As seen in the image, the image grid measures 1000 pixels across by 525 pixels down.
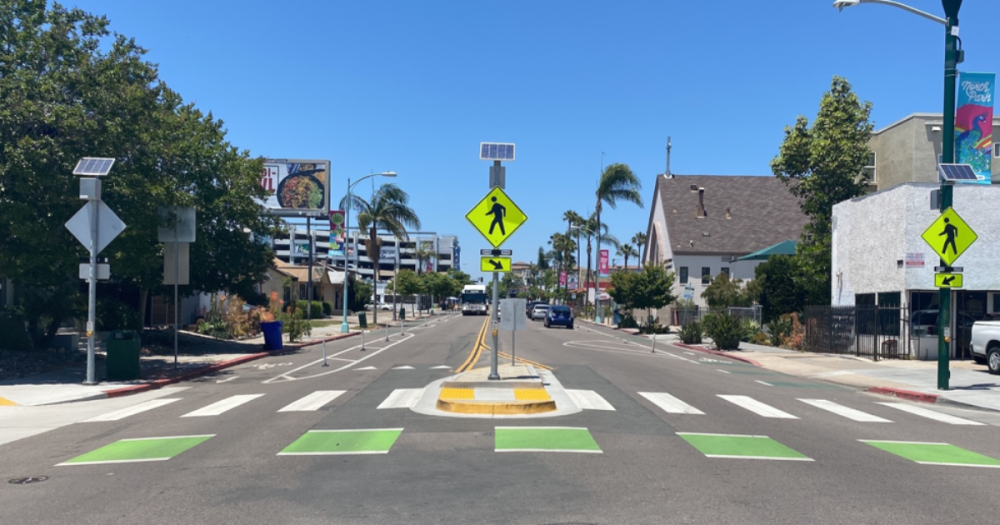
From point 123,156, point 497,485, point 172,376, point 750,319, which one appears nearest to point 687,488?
point 497,485

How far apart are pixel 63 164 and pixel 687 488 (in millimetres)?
15577

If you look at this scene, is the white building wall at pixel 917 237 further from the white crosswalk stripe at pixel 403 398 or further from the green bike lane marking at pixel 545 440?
the green bike lane marking at pixel 545 440

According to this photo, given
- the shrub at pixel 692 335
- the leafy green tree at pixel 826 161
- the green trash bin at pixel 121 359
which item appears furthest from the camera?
the shrub at pixel 692 335

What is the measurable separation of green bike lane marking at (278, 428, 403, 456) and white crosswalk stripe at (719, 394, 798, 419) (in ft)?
20.6

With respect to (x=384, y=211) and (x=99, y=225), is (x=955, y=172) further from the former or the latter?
(x=384, y=211)

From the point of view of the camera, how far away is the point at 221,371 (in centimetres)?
2206

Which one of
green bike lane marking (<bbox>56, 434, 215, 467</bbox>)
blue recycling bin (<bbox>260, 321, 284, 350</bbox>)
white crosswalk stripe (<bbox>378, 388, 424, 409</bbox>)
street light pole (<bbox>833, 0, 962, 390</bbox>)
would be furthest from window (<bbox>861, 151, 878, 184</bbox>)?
green bike lane marking (<bbox>56, 434, 215, 467</bbox>)

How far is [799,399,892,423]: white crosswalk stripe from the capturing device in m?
13.3

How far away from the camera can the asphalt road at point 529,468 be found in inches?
277

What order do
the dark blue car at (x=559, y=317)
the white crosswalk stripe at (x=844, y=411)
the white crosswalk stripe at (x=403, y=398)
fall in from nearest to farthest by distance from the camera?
the white crosswalk stripe at (x=844, y=411)
the white crosswalk stripe at (x=403, y=398)
the dark blue car at (x=559, y=317)

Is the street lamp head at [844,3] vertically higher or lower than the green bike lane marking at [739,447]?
higher

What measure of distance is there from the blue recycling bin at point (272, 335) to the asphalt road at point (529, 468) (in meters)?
13.5

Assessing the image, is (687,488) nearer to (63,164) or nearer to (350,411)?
(350,411)

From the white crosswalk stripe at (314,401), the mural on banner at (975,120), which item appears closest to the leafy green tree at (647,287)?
the mural on banner at (975,120)
